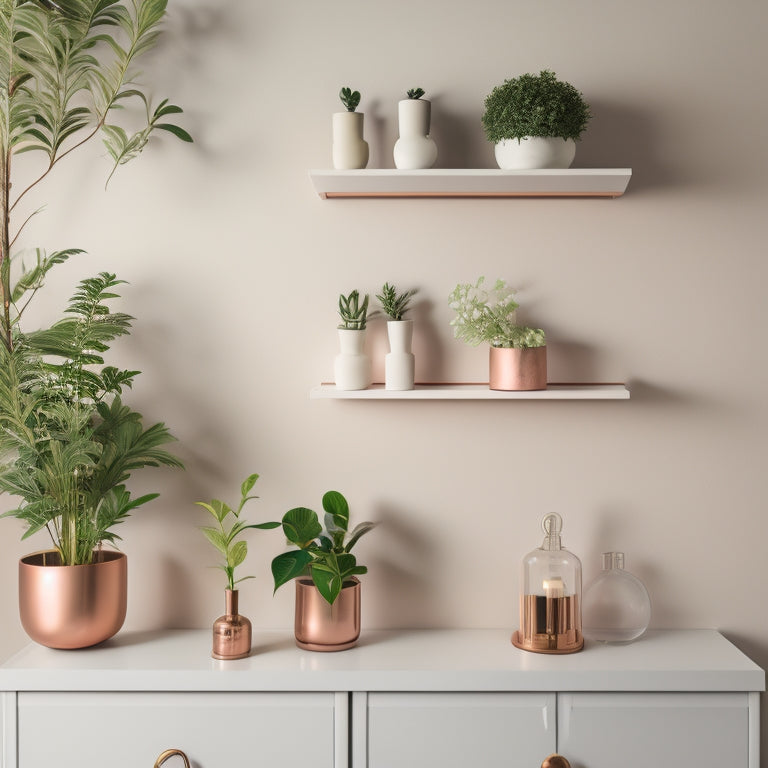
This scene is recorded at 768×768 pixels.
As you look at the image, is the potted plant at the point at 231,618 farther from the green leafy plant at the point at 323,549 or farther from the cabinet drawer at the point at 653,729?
the cabinet drawer at the point at 653,729

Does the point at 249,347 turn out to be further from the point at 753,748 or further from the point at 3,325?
the point at 753,748

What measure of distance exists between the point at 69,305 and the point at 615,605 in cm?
152

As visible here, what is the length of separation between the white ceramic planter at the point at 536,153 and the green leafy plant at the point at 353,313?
458 millimetres

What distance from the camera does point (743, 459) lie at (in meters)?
1.95

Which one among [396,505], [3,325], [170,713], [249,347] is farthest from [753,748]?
[3,325]

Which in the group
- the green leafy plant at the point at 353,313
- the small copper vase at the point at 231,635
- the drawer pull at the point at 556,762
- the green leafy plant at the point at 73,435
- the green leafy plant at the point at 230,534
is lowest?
the drawer pull at the point at 556,762

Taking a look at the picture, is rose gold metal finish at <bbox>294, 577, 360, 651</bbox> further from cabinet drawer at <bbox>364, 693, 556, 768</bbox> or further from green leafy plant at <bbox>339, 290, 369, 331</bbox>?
green leafy plant at <bbox>339, 290, 369, 331</bbox>

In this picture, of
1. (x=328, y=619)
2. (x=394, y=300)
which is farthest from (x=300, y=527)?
(x=394, y=300)

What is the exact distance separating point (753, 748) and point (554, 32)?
5.58 ft

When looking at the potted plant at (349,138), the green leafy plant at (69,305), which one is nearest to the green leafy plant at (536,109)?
the potted plant at (349,138)

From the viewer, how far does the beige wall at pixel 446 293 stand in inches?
76.3

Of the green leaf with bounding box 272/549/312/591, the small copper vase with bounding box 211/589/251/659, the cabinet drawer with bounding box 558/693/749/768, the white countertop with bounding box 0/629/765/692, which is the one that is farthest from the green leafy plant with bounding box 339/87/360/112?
the cabinet drawer with bounding box 558/693/749/768

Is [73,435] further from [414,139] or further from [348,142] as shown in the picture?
[414,139]

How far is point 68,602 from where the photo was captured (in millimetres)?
1721
